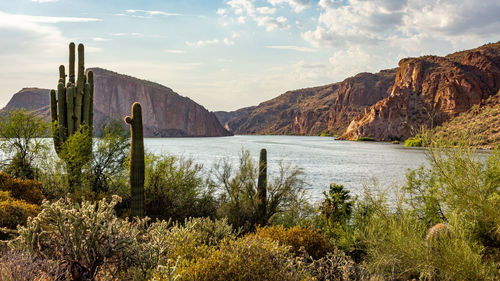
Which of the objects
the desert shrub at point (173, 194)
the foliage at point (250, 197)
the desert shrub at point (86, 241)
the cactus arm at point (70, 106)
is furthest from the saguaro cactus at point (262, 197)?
the desert shrub at point (86, 241)

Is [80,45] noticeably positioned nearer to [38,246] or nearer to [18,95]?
[38,246]

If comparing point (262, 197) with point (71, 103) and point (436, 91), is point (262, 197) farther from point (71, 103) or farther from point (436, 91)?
point (436, 91)

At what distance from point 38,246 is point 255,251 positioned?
241 cm

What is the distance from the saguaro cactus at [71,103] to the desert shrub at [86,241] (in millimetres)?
11351

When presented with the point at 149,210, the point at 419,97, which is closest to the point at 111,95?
the point at 419,97

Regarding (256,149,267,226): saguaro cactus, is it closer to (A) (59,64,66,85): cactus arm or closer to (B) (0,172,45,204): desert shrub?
(B) (0,172,45,204): desert shrub

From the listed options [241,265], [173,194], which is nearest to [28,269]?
[241,265]

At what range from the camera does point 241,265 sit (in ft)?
12.4

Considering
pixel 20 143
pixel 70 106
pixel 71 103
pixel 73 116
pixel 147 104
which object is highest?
pixel 147 104

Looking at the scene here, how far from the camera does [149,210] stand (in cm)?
1322

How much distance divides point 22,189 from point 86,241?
9.04 meters

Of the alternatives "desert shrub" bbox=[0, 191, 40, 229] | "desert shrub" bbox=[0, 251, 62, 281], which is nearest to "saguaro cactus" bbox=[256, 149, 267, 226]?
"desert shrub" bbox=[0, 191, 40, 229]

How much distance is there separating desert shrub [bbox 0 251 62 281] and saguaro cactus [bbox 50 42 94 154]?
1164cm

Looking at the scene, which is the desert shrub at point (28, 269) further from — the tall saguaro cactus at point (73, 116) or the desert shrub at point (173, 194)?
the tall saguaro cactus at point (73, 116)
